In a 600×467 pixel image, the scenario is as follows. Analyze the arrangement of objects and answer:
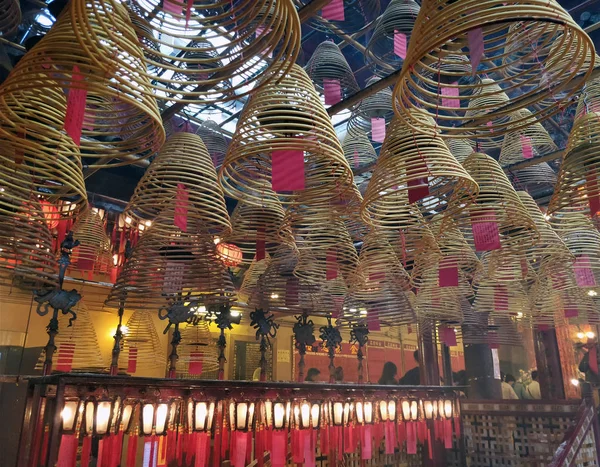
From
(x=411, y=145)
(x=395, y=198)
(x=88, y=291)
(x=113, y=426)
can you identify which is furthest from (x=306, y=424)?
(x=88, y=291)

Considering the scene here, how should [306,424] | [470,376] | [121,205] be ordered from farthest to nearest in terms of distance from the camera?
1. [470,376]
2. [121,205]
3. [306,424]

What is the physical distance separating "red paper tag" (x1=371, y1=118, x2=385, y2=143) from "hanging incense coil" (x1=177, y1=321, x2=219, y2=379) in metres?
3.18

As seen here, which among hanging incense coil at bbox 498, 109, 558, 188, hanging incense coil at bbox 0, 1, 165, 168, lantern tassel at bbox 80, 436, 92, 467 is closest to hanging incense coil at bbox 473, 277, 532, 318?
hanging incense coil at bbox 498, 109, 558, 188

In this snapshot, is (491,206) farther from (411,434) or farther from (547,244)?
(411,434)

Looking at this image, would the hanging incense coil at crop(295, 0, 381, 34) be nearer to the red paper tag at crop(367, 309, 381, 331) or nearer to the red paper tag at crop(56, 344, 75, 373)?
the red paper tag at crop(367, 309, 381, 331)

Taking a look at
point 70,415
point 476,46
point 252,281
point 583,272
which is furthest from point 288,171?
point 252,281

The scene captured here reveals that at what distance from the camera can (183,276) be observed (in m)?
3.54

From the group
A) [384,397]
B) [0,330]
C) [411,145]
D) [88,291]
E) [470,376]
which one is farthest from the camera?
[470,376]

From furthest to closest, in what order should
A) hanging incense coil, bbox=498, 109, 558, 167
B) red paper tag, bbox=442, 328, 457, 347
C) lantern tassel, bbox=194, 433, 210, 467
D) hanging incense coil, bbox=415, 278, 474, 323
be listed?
red paper tag, bbox=442, 328, 457, 347 < hanging incense coil, bbox=415, 278, 474, 323 < hanging incense coil, bbox=498, 109, 558, 167 < lantern tassel, bbox=194, 433, 210, 467

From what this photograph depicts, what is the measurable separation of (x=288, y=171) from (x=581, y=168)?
172 centimetres

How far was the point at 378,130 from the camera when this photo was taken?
4.18m

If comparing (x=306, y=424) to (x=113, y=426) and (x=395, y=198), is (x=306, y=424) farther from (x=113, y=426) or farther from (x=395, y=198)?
(x=395, y=198)

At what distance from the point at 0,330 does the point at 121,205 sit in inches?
109

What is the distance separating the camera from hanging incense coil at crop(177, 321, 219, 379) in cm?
570
